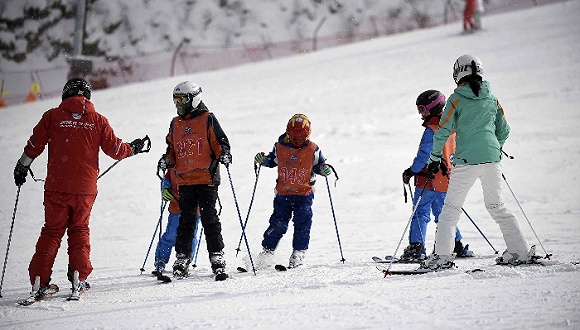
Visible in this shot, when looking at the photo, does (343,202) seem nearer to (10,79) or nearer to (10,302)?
(10,302)

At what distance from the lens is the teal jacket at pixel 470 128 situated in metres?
5.21

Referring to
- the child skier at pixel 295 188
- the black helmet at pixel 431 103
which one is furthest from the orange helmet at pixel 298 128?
the black helmet at pixel 431 103

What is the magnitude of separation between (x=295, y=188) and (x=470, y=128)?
1900 millimetres

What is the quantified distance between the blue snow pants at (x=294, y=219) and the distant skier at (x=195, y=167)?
0.76 meters

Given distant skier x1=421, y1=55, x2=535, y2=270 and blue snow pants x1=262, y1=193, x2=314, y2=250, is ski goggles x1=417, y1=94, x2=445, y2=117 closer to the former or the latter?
distant skier x1=421, y1=55, x2=535, y2=270

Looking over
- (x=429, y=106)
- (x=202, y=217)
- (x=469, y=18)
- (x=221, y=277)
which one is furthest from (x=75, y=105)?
(x=469, y=18)

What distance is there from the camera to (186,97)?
5.80m

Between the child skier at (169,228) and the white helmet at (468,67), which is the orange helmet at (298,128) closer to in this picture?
the child skier at (169,228)

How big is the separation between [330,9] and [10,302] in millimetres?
52006

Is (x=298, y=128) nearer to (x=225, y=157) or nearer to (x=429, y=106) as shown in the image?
(x=225, y=157)

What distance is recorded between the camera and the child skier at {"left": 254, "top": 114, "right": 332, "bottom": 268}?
6445mm

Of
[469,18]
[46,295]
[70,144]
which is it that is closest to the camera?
[46,295]

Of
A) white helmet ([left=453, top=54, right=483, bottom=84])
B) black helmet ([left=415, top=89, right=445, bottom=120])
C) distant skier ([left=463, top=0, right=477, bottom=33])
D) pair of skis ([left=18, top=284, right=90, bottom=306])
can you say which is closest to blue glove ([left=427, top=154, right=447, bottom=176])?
white helmet ([left=453, top=54, right=483, bottom=84])

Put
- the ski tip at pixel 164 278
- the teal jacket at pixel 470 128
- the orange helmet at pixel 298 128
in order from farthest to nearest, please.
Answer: the orange helmet at pixel 298 128
the ski tip at pixel 164 278
the teal jacket at pixel 470 128
